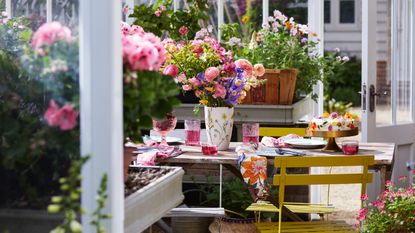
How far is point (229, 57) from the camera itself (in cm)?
507

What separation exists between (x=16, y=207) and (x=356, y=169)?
772cm

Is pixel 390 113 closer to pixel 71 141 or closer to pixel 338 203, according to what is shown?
pixel 338 203

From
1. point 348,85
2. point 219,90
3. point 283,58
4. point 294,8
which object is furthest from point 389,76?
point 348,85

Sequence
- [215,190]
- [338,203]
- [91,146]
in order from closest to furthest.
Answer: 1. [91,146]
2. [215,190]
3. [338,203]

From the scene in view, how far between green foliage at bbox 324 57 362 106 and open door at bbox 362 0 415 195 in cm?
840

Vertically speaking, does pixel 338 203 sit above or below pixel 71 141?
below

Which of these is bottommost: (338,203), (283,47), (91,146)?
(338,203)

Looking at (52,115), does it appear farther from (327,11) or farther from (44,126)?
(327,11)

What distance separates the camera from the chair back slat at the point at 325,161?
4.39 meters

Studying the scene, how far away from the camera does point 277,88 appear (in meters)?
6.05

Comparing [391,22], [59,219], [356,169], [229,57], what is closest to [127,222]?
[59,219]

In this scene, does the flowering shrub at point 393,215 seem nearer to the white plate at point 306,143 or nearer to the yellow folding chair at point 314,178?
the yellow folding chair at point 314,178

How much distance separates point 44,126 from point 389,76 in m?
4.48

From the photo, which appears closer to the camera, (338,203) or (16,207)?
(16,207)
